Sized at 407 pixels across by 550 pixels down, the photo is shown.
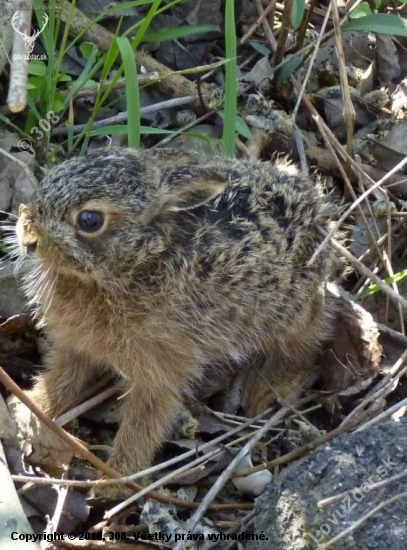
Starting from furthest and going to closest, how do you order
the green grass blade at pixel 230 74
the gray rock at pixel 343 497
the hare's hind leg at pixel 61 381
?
Answer: the green grass blade at pixel 230 74 → the hare's hind leg at pixel 61 381 → the gray rock at pixel 343 497

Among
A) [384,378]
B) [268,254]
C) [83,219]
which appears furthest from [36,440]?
[384,378]

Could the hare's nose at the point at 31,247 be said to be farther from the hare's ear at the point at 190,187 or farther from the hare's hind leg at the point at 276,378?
the hare's hind leg at the point at 276,378

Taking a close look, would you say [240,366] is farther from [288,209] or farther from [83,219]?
[83,219]

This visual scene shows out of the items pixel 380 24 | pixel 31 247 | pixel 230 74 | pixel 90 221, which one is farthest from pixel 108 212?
pixel 380 24

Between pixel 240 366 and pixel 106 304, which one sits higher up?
pixel 106 304

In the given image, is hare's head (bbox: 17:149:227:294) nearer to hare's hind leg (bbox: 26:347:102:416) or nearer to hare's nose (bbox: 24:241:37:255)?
hare's nose (bbox: 24:241:37:255)
